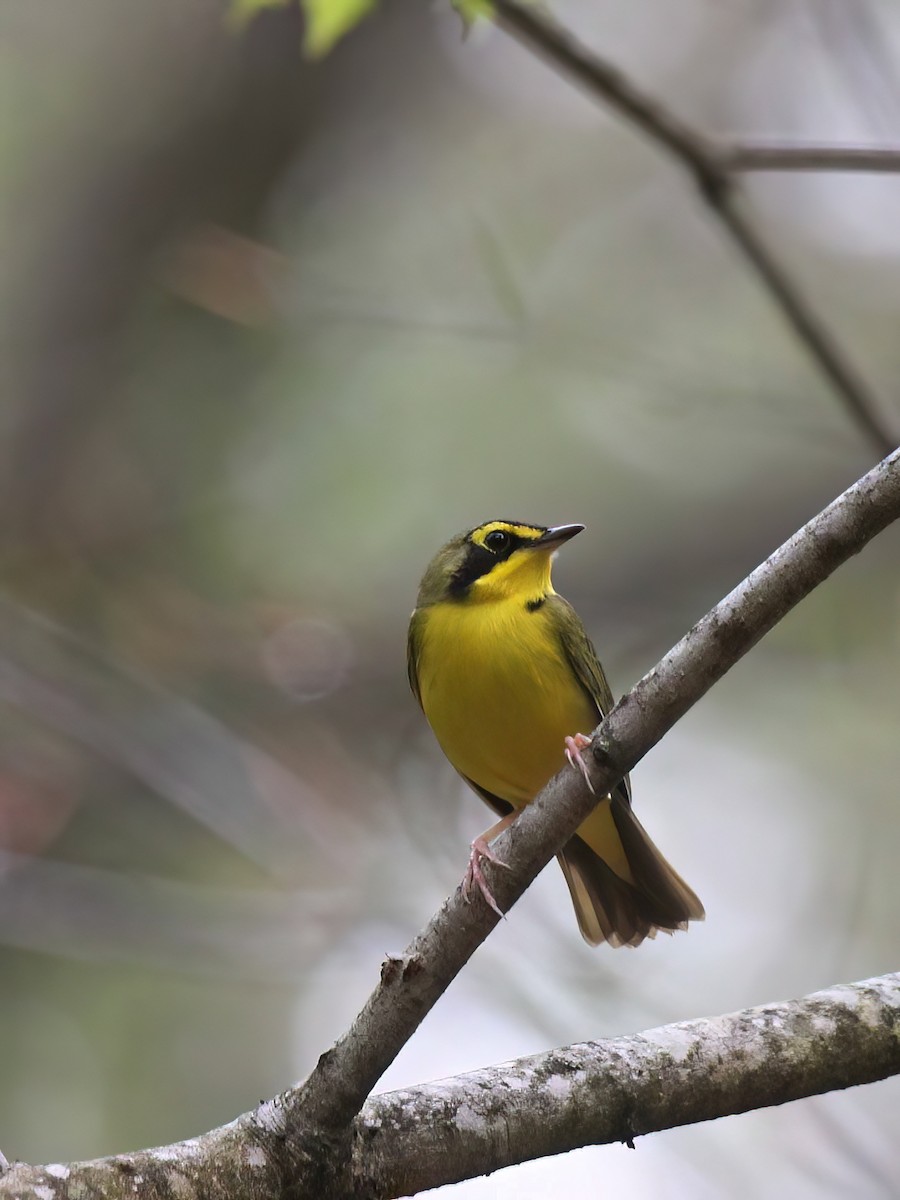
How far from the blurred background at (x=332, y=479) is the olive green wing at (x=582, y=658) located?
1.67 metres

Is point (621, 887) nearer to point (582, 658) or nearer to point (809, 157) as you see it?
point (582, 658)

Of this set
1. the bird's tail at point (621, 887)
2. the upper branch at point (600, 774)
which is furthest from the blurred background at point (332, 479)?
the upper branch at point (600, 774)

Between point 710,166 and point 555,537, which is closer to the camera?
point 710,166

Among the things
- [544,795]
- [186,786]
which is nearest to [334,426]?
[186,786]

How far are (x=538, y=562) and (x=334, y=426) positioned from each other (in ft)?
15.5

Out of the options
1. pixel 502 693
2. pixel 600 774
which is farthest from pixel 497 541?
pixel 600 774

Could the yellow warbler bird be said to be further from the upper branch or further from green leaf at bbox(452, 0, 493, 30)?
green leaf at bbox(452, 0, 493, 30)

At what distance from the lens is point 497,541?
210 inches

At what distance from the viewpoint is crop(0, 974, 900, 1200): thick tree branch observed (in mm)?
3016

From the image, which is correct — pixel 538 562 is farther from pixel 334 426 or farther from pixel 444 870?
pixel 334 426

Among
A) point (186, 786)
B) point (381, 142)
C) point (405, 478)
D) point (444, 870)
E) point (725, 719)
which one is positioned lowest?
point (444, 870)

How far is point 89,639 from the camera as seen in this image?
854 cm

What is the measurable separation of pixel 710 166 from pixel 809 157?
39 cm

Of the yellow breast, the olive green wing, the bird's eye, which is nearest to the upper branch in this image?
the yellow breast
